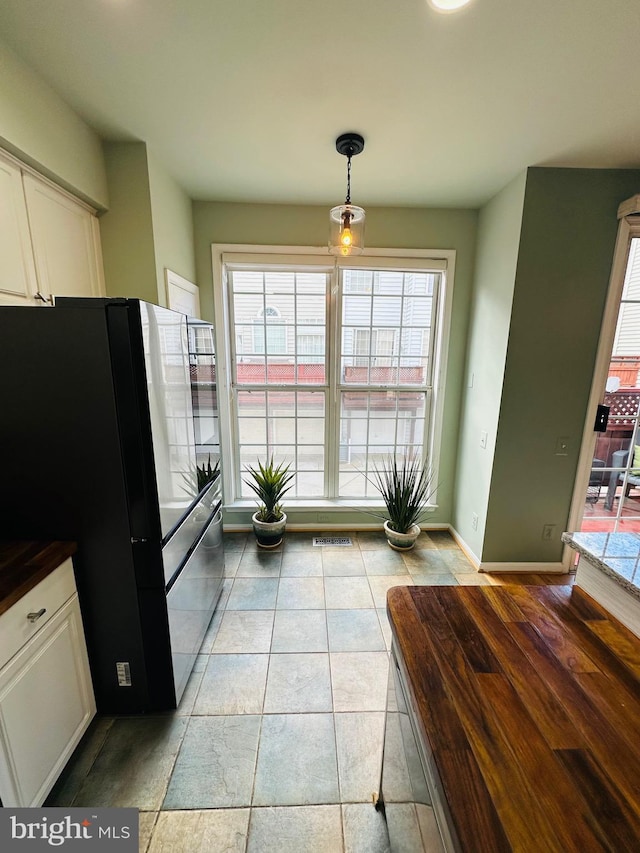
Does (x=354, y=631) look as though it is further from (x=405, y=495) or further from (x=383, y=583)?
(x=405, y=495)

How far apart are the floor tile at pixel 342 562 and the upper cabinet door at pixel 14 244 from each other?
89.7 inches

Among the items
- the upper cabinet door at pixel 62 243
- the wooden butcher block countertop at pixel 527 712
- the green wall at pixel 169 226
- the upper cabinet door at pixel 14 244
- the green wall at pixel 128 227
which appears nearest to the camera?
the wooden butcher block countertop at pixel 527 712

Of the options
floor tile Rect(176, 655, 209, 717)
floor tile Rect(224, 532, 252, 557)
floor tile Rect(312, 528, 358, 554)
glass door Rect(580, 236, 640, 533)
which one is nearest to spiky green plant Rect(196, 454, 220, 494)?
floor tile Rect(176, 655, 209, 717)

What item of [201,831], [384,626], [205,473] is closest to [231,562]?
[205,473]

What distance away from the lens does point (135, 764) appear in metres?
1.32

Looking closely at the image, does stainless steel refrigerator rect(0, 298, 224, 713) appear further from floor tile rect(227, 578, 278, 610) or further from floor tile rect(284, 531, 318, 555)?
floor tile rect(284, 531, 318, 555)

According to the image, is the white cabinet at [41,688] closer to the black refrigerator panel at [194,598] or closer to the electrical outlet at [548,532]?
the black refrigerator panel at [194,598]

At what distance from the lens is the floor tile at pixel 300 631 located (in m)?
1.86

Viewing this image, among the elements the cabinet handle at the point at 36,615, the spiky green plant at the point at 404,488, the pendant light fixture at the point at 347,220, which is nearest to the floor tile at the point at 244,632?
the cabinet handle at the point at 36,615

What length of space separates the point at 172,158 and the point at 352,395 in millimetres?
1927

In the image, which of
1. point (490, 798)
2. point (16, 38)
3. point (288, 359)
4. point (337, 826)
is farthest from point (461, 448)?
point (16, 38)

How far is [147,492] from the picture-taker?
129 cm

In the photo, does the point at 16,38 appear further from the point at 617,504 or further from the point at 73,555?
the point at 617,504

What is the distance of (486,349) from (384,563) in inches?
68.0
